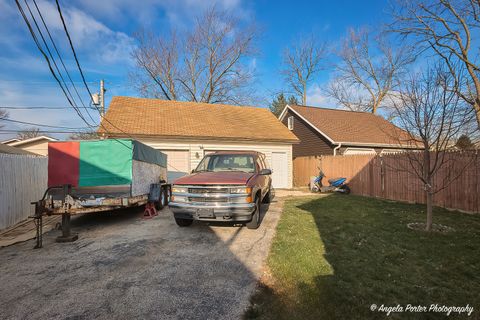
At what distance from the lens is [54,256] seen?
15.8ft

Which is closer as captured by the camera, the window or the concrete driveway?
the concrete driveway

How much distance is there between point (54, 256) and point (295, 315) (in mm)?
4478

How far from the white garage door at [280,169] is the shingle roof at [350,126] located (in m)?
3.71

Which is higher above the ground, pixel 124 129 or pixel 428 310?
pixel 124 129

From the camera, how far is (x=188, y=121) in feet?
54.3

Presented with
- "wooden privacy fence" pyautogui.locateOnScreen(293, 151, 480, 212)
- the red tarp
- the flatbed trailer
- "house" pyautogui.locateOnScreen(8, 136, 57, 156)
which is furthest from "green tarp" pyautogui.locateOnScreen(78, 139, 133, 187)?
"house" pyautogui.locateOnScreen(8, 136, 57, 156)

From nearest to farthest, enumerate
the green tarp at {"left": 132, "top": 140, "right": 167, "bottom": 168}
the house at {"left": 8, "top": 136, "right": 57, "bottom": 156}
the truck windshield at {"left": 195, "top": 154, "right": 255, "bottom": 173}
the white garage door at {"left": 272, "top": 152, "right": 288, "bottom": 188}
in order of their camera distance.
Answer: the truck windshield at {"left": 195, "top": 154, "right": 255, "bottom": 173}, the green tarp at {"left": 132, "top": 140, "right": 167, "bottom": 168}, the white garage door at {"left": 272, "top": 152, "right": 288, "bottom": 188}, the house at {"left": 8, "top": 136, "right": 57, "bottom": 156}

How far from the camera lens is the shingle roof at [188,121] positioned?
14378 mm

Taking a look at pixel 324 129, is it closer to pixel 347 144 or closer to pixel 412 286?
pixel 347 144

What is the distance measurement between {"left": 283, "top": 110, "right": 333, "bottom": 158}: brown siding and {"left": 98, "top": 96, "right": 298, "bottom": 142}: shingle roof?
276 centimetres

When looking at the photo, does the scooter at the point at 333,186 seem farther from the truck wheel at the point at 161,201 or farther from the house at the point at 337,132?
the truck wheel at the point at 161,201

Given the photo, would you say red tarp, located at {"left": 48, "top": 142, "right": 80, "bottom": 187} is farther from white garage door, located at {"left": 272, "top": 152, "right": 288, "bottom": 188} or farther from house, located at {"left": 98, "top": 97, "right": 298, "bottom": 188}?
white garage door, located at {"left": 272, "top": 152, "right": 288, "bottom": 188}

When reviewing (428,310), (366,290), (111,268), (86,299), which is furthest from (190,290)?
(428,310)

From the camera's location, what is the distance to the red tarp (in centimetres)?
671
